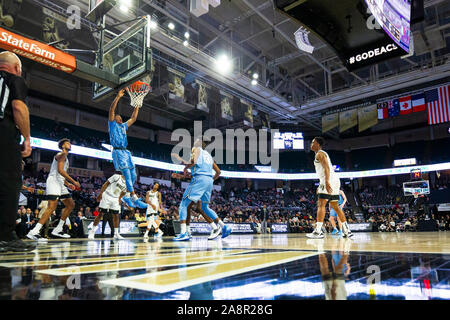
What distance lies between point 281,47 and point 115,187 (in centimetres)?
1267

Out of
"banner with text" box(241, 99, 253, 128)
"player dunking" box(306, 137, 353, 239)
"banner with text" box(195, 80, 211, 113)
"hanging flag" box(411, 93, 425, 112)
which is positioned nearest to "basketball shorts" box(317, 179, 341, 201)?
"player dunking" box(306, 137, 353, 239)

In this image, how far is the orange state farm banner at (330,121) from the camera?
733 inches

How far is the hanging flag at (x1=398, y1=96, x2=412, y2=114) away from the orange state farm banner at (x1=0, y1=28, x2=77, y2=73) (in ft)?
53.7

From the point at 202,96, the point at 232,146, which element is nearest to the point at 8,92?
the point at 202,96

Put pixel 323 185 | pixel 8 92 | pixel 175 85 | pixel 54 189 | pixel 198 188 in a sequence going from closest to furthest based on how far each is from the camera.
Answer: pixel 8 92, pixel 198 188, pixel 54 189, pixel 323 185, pixel 175 85

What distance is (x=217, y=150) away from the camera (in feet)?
92.1

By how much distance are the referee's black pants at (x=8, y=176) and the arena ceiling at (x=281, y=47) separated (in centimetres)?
886

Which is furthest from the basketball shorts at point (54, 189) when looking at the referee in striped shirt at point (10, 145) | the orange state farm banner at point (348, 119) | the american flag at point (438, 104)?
the american flag at point (438, 104)

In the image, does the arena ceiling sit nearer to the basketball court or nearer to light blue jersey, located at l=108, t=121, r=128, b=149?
the basketball court

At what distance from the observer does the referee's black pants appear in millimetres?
2373

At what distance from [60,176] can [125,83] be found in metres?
2.44

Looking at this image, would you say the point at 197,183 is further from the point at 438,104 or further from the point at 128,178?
the point at 438,104

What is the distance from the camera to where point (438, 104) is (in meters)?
16.4
